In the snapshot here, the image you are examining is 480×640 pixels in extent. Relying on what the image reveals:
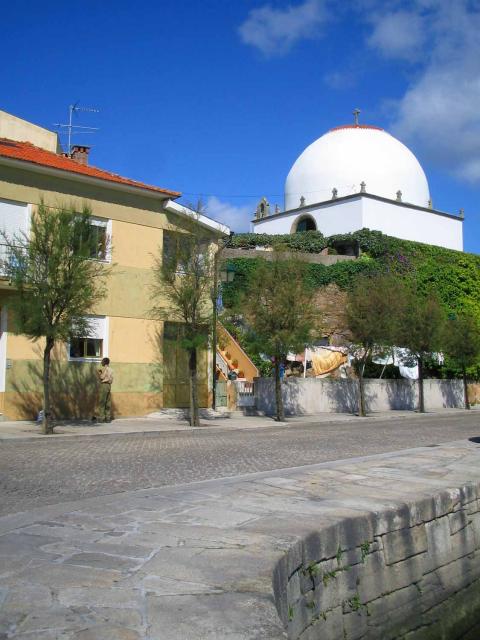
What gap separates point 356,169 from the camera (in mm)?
42438

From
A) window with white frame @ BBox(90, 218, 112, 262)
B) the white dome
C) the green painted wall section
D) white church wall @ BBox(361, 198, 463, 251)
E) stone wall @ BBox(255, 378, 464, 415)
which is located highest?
the white dome

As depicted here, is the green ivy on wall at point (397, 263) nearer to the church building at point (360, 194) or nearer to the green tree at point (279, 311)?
the church building at point (360, 194)

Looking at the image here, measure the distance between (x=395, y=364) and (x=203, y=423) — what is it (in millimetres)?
14448

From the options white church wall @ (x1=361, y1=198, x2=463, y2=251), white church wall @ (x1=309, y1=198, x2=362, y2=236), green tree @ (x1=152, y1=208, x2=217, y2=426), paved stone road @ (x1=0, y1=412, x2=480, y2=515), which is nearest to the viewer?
paved stone road @ (x1=0, y1=412, x2=480, y2=515)

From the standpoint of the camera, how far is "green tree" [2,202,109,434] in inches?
596

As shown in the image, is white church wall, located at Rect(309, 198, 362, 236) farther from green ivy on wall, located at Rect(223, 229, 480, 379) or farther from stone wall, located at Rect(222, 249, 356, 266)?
stone wall, located at Rect(222, 249, 356, 266)

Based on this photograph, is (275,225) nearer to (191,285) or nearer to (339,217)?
(339,217)

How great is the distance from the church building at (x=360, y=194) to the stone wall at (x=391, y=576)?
31.7 metres

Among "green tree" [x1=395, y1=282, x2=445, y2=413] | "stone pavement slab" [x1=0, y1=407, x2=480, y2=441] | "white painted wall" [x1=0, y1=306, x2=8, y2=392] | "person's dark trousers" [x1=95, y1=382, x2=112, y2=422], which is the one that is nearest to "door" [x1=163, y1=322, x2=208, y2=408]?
"stone pavement slab" [x1=0, y1=407, x2=480, y2=441]

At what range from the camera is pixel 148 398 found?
2095cm

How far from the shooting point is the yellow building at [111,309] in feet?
59.6

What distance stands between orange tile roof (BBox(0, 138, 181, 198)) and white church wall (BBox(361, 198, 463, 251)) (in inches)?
769

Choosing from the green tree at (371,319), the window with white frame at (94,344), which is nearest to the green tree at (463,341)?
the green tree at (371,319)

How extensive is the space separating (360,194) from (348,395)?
15408mm
